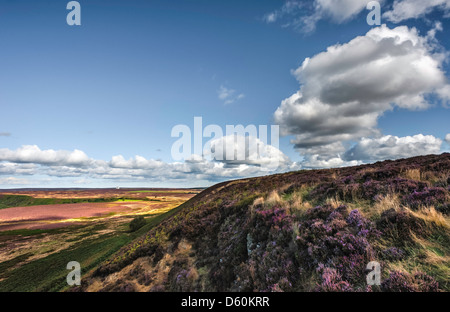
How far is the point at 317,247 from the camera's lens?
6.17 m

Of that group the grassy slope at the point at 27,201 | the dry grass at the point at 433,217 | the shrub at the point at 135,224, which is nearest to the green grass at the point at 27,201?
the grassy slope at the point at 27,201

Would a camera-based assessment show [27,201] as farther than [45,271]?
Yes

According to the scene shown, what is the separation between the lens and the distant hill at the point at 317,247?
15.8ft

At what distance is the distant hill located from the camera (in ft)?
15.8

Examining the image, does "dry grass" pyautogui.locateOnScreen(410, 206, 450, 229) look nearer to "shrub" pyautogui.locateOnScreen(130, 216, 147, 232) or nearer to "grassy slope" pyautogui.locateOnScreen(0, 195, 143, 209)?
"shrub" pyautogui.locateOnScreen(130, 216, 147, 232)

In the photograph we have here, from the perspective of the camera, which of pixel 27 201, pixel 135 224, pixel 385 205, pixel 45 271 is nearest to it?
pixel 385 205

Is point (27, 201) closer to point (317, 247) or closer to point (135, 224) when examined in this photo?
point (135, 224)

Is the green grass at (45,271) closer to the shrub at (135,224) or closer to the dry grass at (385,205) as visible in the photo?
the shrub at (135,224)

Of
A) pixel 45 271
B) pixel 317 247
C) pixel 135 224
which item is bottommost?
pixel 135 224

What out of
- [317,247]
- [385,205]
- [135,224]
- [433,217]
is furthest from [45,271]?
[433,217]

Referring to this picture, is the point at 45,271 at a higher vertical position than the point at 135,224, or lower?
higher
